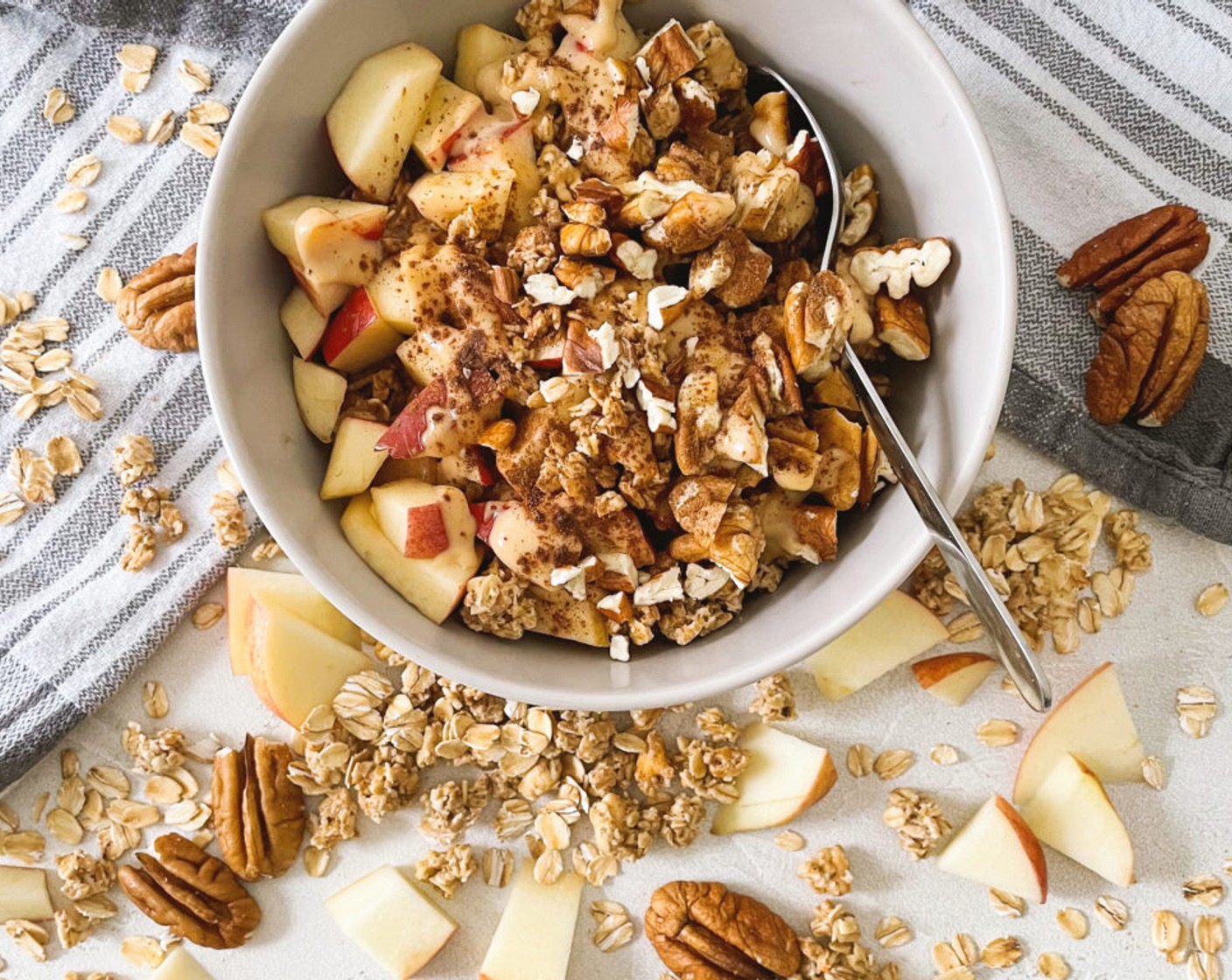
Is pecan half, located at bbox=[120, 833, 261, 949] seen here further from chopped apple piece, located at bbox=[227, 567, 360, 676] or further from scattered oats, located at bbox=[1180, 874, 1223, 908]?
scattered oats, located at bbox=[1180, 874, 1223, 908]

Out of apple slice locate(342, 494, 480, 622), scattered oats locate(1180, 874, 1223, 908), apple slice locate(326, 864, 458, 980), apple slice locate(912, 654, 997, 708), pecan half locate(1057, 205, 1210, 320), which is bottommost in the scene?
scattered oats locate(1180, 874, 1223, 908)

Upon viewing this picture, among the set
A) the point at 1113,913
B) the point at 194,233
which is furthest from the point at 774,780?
the point at 194,233

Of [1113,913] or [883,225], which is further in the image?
[1113,913]

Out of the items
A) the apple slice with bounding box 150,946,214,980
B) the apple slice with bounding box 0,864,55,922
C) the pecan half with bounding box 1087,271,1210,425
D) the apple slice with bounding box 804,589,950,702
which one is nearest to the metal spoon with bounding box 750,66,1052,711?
the apple slice with bounding box 804,589,950,702

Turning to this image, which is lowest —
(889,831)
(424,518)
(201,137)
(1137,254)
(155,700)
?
(889,831)

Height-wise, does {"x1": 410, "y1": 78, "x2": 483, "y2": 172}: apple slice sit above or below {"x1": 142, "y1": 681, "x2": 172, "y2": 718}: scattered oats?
above

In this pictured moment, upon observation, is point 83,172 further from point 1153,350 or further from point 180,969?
point 1153,350
